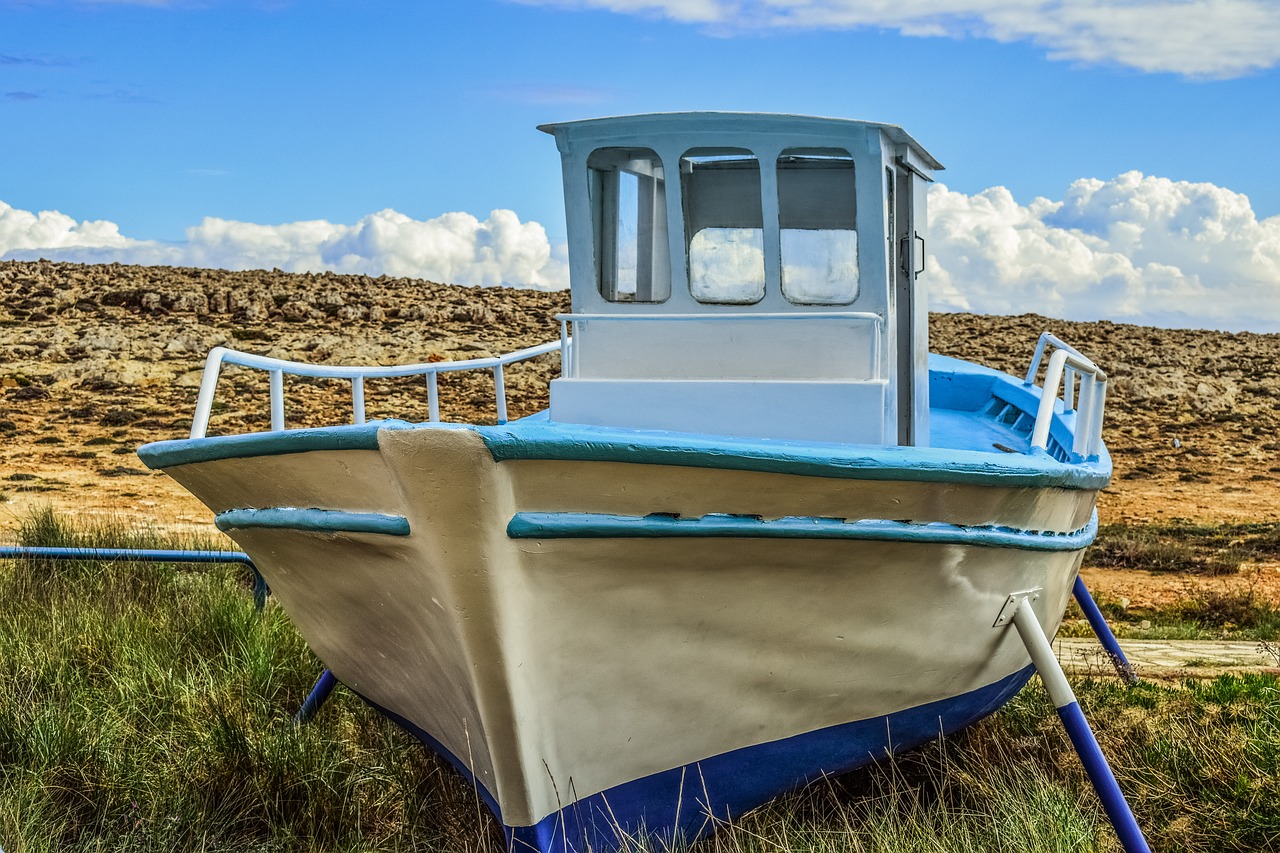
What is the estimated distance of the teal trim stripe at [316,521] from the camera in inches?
138

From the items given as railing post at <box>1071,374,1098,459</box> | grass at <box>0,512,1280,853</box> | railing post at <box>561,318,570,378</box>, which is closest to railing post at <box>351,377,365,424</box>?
railing post at <box>561,318,570,378</box>

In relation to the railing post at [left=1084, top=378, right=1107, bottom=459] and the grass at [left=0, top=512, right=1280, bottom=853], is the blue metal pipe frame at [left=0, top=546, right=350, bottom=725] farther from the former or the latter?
the railing post at [left=1084, top=378, right=1107, bottom=459]

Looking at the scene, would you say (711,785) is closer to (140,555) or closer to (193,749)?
(193,749)

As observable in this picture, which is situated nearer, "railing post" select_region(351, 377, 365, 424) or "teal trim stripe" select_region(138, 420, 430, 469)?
"teal trim stripe" select_region(138, 420, 430, 469)

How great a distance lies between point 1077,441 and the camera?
566cm

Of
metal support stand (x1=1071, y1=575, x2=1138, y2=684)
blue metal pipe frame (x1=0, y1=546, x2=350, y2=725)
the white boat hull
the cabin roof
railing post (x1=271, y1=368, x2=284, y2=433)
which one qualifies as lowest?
metal support stand (x1=1071, y1=575, x2=1138, y2=684)

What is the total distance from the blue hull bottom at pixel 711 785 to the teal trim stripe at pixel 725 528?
959mm

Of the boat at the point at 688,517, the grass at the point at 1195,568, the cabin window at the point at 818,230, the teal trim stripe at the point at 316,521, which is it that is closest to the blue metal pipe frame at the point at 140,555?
the boat at the point at 688,517

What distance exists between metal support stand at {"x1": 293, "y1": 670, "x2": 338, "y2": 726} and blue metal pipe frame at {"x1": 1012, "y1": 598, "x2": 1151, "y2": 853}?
10.6 feet

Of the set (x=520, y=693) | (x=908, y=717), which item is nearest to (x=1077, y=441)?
(x=908, y=717)

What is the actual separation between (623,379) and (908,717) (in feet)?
6.20

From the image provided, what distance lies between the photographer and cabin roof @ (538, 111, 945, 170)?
4918mm

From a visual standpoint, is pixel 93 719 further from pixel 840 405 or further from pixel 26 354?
pixel 26 354

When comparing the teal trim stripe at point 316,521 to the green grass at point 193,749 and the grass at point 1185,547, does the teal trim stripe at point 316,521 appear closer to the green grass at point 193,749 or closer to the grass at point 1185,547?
the green grass at point 193,749
